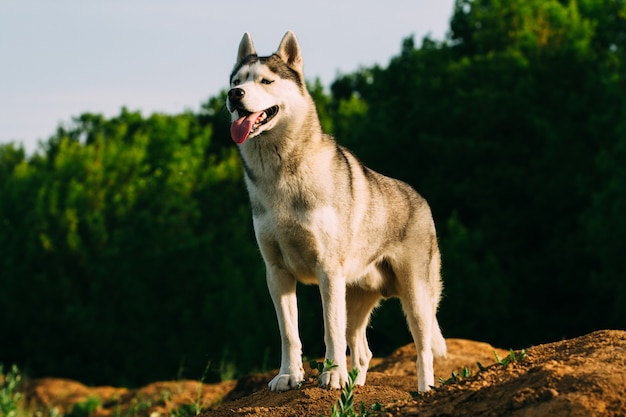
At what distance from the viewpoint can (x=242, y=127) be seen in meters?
6.82

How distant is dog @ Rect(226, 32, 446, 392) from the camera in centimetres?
691

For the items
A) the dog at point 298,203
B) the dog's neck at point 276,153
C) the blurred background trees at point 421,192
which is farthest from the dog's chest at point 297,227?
the blurred background trees at point 421,192

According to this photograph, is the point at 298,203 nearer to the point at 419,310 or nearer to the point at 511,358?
the point at 419,310

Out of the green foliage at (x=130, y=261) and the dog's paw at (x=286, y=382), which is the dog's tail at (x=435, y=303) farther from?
the green foliage at (x=130, y=261)

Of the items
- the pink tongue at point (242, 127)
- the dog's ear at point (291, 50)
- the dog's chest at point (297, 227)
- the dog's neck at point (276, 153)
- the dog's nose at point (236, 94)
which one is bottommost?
the dog's chest at point (297, 227)

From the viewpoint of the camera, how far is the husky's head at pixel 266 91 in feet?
22.4

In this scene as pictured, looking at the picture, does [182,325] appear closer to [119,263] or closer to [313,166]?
[119,263]

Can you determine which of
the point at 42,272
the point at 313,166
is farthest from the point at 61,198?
the point at 313,166

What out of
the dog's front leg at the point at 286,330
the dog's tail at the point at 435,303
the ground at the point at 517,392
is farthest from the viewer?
the dog's tail at the point at 435,303

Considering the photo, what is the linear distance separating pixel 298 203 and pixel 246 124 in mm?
721

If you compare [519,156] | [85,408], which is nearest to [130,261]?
[519,156]

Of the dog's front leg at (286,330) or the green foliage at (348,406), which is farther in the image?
the dog's front leg at (286,330)

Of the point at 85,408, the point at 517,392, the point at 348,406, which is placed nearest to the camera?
the point at 517,392

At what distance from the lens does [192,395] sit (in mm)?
12500
